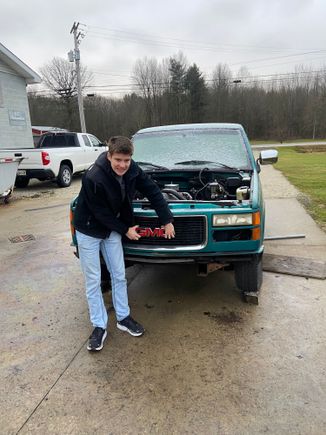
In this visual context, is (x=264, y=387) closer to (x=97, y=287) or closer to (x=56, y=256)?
(x=97, y=287)

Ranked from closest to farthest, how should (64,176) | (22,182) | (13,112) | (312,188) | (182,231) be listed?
1. (182,231)
2. (312,188)
3. (64,176)
4. (22,182)
5. (13,112)

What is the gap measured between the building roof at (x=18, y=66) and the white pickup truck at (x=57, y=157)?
155 inches

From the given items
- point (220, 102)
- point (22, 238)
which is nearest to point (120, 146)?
point (22, 238)

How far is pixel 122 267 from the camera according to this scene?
3.13 meters

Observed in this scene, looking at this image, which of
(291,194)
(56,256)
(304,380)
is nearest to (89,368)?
(304,380)

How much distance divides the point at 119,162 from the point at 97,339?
1.45m

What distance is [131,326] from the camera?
3.18 metres

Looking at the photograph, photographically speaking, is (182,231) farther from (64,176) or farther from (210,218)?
(64,176)

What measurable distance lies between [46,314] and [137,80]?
5461 cm

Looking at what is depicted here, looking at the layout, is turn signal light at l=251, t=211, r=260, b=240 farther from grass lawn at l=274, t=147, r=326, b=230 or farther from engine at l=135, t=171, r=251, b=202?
grass lawn at l=274, t=147, r=326, b=230

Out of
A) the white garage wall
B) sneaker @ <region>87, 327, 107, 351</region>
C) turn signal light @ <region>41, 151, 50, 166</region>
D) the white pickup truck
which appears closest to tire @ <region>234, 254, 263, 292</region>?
sneaker @ <region>87, 327, 107, 351</region>

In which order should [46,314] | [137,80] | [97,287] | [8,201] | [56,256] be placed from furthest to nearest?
1. [137,80]
2. [8,201]
3. [56,256]
4. [46,314]
5. [97,287]

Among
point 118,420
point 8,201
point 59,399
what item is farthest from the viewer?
point 8,201

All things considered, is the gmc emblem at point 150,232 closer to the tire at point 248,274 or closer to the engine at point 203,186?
the engine at point 203,186
